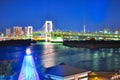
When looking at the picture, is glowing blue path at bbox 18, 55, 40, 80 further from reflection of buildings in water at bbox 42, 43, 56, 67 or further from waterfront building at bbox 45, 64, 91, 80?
reflection of buildings in water at bbox 42, 43, 56, 67

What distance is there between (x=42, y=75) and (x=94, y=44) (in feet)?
89.0

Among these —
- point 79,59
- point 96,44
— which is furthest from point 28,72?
point 96,44

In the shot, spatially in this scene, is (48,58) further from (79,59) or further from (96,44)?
(96,44)

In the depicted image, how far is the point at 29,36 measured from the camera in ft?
99.6

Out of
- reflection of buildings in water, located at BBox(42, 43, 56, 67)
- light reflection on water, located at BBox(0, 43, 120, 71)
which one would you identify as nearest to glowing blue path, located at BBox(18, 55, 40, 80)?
light reflection on water, located at BBox(0, 43, 120, 71)

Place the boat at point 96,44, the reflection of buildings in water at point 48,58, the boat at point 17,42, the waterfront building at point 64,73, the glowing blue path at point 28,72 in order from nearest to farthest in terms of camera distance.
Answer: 1. the glowing blue path at point 28,72
2. the waterfront building at point 64,73
3. the reflection of buildings in water at point 48,58
4. the boat at point 96,44
5. the boat at point 17,42

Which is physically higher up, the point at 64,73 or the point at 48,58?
the point at 64,73

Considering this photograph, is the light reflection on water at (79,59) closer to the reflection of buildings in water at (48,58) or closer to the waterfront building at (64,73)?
the reflection of buildings in water at (48,58)

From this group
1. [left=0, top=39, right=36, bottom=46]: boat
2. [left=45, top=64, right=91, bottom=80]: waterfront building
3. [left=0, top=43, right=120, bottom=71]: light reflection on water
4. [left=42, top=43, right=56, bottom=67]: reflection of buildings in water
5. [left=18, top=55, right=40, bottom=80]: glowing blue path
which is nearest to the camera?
[left=18, top=55, right=40, bottom=80]: glowing blue path

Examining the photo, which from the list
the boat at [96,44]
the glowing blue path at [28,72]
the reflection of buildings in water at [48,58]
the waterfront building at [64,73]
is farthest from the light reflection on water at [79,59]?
the boat at [96,44]

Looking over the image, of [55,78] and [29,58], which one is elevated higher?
[29,58]

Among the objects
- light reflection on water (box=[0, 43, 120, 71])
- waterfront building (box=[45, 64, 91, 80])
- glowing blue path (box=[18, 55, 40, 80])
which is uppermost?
glowing blue path (box=[18, 55, 40, 80])

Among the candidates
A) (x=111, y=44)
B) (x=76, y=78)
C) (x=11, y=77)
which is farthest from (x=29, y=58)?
(x=111, y=44)

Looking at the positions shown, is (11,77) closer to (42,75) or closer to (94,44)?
(42,75)
